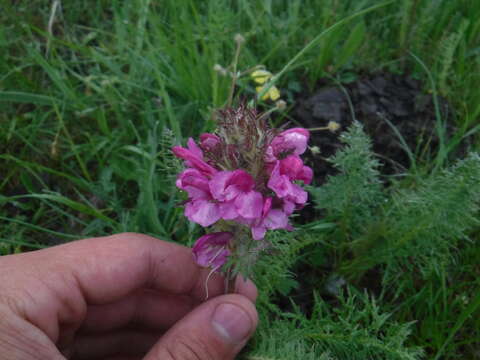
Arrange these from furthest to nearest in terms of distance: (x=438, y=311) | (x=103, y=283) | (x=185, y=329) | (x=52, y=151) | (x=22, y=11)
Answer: (x=22, y=11), (x=52, y=151), (x=438, y=311), (x=103, y=283), (x=185, y=329)

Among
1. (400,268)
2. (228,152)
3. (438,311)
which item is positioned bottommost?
Result: (438,311)

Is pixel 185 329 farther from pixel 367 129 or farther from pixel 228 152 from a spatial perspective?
pixel 367 129

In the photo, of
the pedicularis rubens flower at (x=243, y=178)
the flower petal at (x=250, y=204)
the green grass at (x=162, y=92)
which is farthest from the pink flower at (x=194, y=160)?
the green grass at (x=162, y=92)

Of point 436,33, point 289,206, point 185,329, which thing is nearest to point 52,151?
point 185,329

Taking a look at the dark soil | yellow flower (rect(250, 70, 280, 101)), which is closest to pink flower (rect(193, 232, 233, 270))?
yellow flower (rect(250, 70, 280, 101))

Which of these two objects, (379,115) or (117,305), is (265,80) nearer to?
(379,115)

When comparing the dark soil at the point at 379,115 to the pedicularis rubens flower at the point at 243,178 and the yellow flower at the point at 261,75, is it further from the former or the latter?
the pedicularis rubens flower at the point at 243,178

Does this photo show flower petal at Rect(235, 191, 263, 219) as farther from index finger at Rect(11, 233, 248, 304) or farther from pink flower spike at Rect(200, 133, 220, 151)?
index finger at Rect(11, 233, 248, 304)
